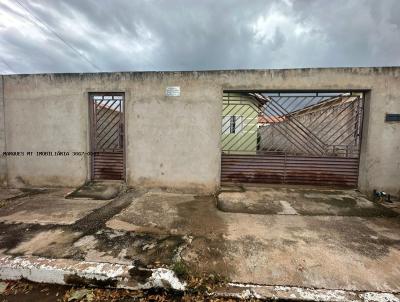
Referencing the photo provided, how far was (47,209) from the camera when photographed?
4.05m

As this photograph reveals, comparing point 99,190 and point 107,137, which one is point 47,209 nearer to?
point 99,190

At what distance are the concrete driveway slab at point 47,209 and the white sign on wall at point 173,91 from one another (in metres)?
3.00

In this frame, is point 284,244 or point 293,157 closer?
point 284,244

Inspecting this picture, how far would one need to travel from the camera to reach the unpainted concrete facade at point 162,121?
4637 millimetres

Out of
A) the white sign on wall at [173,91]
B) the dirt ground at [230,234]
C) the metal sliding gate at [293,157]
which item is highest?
the white sign on wall at [173,91]

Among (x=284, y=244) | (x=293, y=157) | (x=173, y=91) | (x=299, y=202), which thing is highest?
(x=173, y=91)

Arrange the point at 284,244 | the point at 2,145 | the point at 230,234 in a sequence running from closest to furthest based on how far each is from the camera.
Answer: the point at 284,244 < the point at 230,234 < the point at 2,145

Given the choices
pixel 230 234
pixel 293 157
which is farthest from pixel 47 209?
pixel 293 157

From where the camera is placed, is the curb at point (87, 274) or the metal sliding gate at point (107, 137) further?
the metal sliding gate at point (107, 137)

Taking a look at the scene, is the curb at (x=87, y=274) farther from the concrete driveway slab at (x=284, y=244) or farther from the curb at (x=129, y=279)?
the concrete driveway slab at (x=284, y=244)

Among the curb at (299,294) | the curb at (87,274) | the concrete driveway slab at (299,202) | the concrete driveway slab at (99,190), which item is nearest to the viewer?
the curb at (299,294)

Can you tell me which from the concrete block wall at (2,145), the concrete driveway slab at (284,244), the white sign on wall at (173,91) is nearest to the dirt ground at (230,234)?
the concrete driveway slab at (284,244)

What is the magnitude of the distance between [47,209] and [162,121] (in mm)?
3073

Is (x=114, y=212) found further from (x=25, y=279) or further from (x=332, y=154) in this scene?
(x=332, y=154)
